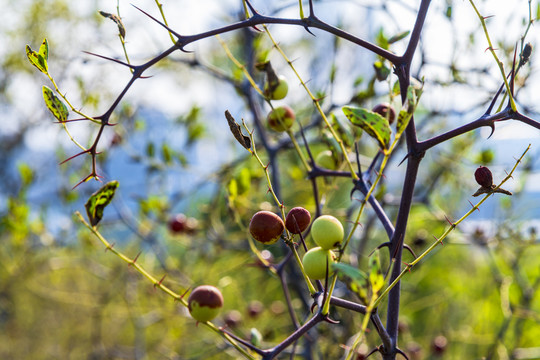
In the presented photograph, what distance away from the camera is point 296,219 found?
0.50 m

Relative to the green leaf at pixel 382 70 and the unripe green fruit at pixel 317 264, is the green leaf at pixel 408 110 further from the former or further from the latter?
the green leaf at pixel 382 70

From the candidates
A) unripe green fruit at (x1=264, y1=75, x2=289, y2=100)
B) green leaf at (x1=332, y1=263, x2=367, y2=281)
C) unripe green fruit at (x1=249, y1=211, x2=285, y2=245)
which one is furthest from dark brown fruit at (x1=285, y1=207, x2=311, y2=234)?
unripe green fruit at (x1=264, y1=75, x2=289, y2=100)

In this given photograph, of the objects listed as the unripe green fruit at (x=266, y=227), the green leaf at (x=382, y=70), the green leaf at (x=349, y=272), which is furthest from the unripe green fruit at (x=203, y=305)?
the green leaf at (x=382, y=70)

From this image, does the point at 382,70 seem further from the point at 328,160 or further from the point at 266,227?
the point at 266,227

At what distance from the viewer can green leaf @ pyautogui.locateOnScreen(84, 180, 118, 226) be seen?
1.81 feet

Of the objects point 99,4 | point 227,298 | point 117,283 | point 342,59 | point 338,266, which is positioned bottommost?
point 338,266

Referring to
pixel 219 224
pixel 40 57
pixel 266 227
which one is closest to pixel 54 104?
pixel 40 57

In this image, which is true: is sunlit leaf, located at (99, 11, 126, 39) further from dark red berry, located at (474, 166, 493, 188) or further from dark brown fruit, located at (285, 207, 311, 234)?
dark red berry, located at (474, 166, 493, 188)

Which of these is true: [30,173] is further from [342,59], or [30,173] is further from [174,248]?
[342,59]

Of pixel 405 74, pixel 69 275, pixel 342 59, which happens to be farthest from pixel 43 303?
pixel 405 74

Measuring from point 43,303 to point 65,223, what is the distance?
163cm

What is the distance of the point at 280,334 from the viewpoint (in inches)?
69.5

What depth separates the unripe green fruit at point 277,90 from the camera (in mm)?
666

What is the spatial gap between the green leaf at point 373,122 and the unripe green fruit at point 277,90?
250mm
